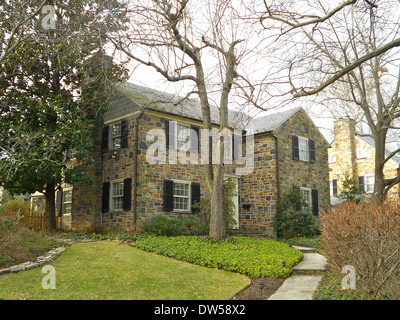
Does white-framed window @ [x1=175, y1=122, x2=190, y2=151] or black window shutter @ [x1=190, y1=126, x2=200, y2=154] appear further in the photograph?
black window shutter @ [x1=190, y1=126, x2=200, y2=154]

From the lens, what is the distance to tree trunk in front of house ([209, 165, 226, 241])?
1161 centimetres

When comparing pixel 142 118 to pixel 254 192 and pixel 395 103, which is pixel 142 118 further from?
pixel 395 103

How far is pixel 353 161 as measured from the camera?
77.8 feet

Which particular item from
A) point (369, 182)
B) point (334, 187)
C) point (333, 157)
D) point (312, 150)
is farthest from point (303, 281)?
point (333, 157)

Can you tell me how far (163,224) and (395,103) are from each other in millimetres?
8508

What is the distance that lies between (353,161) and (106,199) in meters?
16.7

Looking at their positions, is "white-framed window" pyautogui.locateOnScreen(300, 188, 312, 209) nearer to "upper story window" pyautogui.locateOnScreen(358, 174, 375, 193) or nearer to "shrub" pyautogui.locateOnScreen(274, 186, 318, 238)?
"shrub" pyautogui.locateOnScreen(274, 186, 318, 238)

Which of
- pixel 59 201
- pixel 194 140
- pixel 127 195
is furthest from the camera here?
pixel 59 201

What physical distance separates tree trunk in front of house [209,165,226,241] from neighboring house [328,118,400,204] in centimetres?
1345

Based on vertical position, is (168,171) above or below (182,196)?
above

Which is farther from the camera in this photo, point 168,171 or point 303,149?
point 303,149

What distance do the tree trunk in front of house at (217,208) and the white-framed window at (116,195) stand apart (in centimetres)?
438

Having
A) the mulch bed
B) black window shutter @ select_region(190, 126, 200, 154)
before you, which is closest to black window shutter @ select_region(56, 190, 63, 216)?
black window shutter @ select_region(190, 126, 200, 154)

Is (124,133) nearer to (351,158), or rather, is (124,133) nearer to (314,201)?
(314,201)
